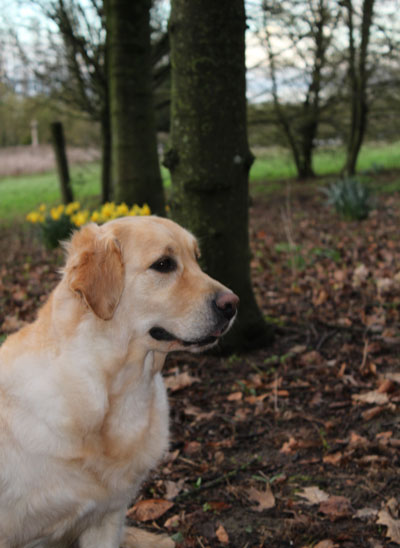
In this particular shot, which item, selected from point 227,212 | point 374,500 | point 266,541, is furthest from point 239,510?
point 227,212

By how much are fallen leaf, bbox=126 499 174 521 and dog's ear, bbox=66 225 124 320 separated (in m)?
1.35

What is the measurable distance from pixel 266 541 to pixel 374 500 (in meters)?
0.63

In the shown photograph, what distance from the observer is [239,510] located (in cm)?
286

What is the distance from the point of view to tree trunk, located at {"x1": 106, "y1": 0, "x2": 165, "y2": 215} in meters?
7.92

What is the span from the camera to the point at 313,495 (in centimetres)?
283

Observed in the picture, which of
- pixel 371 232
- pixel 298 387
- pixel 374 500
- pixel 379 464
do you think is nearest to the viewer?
pixel 374 500

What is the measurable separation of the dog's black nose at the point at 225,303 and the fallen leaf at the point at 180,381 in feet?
6.31

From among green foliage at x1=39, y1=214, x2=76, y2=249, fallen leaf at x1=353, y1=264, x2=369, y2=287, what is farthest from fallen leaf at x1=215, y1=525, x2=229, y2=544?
green foliage at x1=39, y1=214, x2=76, y2=249

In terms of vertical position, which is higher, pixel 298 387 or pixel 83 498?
pixel 83 498

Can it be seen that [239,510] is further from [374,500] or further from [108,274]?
[108,274]

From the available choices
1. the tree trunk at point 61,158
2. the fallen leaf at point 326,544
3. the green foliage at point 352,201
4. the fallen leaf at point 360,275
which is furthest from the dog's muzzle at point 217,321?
the tree trunk at point 61,158

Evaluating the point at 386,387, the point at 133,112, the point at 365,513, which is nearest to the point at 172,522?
the point at 365,513

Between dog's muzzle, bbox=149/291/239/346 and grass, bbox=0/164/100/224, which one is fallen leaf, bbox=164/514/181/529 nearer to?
dog's muzzle, bbox=149/291/239/346

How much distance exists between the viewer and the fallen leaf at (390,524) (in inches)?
97.0
